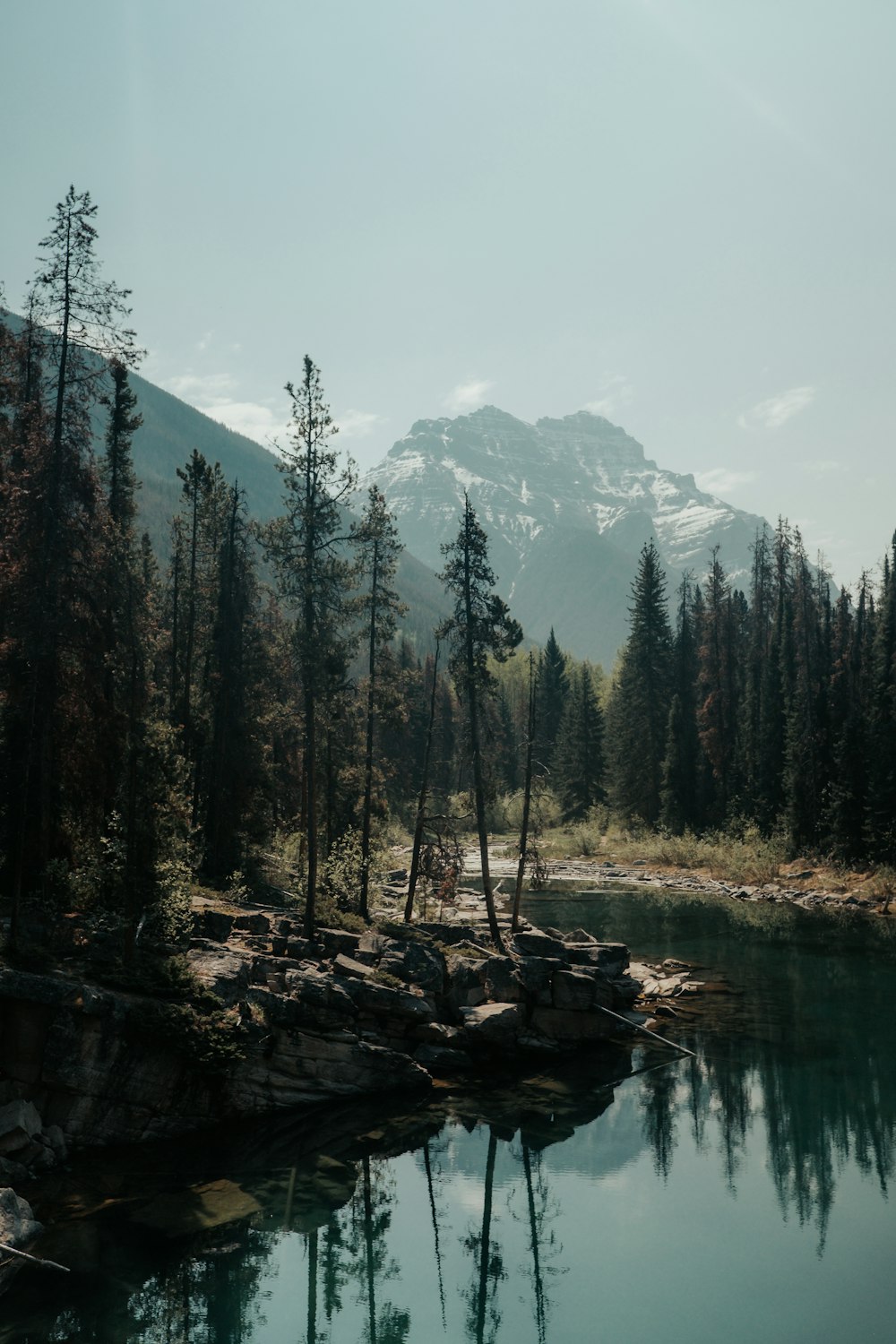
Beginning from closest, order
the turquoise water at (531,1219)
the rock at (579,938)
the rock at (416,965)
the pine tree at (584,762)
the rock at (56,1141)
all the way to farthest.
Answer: the turquoise water at (531,1219)
the rock at (56,1141)
the rock at (416,965)
the rock at (579,938)
the pine tree at (584,762)

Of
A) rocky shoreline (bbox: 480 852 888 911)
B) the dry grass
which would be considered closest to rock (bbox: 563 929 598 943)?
rocky shoreline (bbox: 480 852 888 911)

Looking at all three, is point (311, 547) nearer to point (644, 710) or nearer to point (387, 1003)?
point (387, 1003)

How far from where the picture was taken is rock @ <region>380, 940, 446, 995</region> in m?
26.9

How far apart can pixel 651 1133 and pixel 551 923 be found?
71.5 ft

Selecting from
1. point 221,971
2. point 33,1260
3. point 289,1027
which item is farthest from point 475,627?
point 33,1260

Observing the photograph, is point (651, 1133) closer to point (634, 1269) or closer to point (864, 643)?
point (634, 1269)

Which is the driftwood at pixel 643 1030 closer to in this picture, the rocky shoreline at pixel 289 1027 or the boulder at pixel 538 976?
the rocky shoreline at pixel 289 1027

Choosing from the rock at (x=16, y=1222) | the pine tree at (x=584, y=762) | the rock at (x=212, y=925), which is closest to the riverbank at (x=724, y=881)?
the pine tree at (x=584, y=762)

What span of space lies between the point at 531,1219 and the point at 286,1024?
268 inches

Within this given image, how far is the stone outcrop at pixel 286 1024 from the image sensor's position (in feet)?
65.0

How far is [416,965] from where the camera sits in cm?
2739

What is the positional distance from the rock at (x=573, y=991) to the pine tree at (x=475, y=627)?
167 inches

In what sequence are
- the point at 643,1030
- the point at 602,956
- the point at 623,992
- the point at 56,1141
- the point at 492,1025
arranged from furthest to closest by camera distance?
the point at 602,956
the point at 623,992
the point at 643,1030
the point at 492,1025
the point at 56,1141

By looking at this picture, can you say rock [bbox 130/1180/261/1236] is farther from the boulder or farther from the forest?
the boulder
